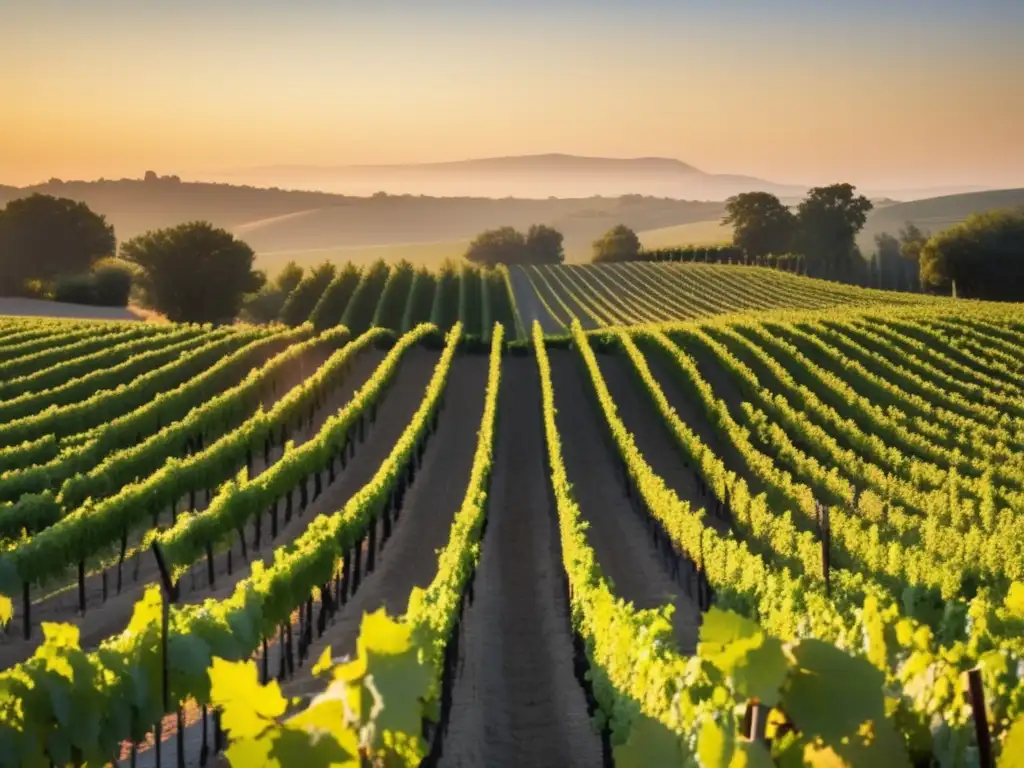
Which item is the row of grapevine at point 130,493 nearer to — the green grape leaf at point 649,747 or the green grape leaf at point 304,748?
the green grape leaf at point 304,748

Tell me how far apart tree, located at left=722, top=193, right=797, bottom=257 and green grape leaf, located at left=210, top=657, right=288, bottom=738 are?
108216mm

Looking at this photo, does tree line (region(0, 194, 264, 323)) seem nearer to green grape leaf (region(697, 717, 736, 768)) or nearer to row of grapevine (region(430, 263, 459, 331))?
row of grapevine (region(430, 263, 459, 331))

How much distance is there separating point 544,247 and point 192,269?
6184cm

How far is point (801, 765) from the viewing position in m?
3.55

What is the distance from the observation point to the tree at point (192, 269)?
70.5 metres

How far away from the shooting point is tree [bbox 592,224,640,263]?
11838cm

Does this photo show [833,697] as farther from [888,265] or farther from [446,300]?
[888,265]

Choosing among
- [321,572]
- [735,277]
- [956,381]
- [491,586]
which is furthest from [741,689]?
[735,277]

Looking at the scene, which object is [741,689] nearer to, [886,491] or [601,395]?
[886,491]

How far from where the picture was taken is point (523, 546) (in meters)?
23.5

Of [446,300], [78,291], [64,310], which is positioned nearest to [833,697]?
[446,300]

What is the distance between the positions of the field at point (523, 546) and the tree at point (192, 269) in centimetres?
2376

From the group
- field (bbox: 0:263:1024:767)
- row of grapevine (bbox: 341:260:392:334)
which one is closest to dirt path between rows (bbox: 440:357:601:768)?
field (bbox: 0:263:1024:767)

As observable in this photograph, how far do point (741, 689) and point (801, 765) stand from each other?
0.49 metres
